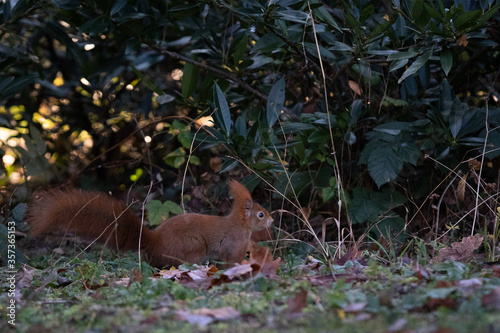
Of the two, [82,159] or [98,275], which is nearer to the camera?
[98,275]

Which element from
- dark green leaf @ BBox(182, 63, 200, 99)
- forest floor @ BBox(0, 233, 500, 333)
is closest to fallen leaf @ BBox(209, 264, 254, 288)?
forest floor @ BBox(0, 233, 500, 333)

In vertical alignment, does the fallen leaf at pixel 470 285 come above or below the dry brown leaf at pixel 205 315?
below

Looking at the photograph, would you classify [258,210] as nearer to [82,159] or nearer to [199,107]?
[199,107]

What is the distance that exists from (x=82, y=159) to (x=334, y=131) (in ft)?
9.31

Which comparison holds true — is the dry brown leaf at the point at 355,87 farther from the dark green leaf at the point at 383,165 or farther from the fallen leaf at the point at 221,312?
the fallen leaf at the point at 221,312

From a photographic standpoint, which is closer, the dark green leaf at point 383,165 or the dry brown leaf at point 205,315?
the dry brown leaf at point 205,315

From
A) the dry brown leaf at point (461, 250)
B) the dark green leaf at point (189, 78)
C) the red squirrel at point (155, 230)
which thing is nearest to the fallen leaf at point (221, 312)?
the red squirrel at point (155, 230)

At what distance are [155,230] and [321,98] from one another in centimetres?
144

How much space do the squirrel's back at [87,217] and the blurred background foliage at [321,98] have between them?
53 centimetres

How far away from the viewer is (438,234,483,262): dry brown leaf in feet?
8.38

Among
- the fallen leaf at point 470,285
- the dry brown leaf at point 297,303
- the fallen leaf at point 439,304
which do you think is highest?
the dry brown leaf at point 297,303

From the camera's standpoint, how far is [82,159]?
5.40 m

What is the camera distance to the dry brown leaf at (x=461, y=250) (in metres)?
2.55

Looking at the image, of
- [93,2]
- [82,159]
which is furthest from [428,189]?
[82,159]
